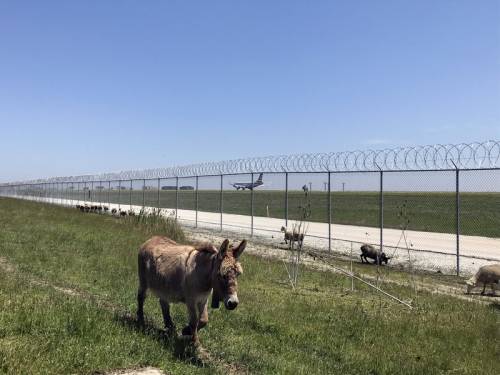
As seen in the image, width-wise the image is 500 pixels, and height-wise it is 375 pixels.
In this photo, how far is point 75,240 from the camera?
15695 mm

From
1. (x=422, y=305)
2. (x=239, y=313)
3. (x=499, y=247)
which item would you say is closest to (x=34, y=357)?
(x=239, y=313)

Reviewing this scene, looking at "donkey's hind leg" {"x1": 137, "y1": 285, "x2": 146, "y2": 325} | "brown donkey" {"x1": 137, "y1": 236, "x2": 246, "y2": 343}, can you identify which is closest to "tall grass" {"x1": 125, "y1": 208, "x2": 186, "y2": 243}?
"donkey's hind leg" {"x1": 137, "y1": 285, "x2": 146, "y2": 325}

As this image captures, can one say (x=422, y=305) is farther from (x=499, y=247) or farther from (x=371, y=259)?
(x=499, y=247)

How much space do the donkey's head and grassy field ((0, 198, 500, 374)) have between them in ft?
2.45

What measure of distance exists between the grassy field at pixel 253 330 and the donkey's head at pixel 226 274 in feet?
2.45

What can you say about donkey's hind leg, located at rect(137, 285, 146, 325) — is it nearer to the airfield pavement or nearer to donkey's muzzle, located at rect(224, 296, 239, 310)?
donkey's muzzle, located at rect(224, 296, 239, 310)

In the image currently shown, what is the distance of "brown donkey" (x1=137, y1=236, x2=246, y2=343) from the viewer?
524 cm

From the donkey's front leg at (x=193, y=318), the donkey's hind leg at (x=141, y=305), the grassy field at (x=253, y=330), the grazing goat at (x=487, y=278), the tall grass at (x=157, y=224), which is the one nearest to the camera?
the grassy field at (x=253, y=330)

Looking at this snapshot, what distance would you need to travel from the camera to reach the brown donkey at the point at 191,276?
524cm

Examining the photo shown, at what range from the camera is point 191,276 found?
5.74 meters

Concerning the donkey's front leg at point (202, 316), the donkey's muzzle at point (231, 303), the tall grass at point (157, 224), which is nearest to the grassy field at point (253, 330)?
the donkey's front leg at point (202, 316)

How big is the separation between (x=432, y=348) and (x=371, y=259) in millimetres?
10461

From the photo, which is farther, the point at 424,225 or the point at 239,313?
the point at 424,225

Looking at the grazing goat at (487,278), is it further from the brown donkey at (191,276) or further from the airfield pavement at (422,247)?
the brown donkey at (191,276)
